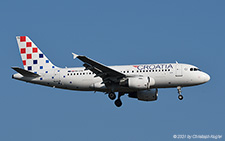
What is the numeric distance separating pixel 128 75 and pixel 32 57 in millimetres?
12663

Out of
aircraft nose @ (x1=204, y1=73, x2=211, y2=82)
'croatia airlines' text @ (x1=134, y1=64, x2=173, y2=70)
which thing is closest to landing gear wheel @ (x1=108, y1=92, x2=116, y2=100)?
'croatia airlines' text @ (x1=134, y1=64, x2=173, y2=70)

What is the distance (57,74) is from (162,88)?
11.6 meters

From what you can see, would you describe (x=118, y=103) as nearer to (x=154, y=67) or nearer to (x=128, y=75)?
(x=128, y=75)

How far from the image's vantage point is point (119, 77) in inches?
1854

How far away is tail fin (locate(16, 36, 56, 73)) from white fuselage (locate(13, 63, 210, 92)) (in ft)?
5.08

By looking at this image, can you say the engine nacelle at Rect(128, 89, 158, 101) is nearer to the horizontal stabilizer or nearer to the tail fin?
the tail fin

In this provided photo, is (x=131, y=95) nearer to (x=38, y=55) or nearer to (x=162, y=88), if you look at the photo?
(x=162, y=88)

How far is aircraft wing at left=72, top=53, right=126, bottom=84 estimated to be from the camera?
44.5m

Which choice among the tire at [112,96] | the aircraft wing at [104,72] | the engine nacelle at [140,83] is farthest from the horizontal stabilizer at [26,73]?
the engine nacelle at [140,83]

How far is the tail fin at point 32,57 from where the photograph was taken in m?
51.6

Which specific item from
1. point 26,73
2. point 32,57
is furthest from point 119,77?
point 32,57

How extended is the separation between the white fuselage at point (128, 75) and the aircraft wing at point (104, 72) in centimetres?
92

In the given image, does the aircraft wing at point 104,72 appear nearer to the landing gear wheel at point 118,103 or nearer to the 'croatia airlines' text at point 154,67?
the 'croatia airlines' text at point 154,67

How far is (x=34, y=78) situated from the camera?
49.9 metres
